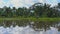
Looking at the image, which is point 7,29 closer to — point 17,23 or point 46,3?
point 17,23

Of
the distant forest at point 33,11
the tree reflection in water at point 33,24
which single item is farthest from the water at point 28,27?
the distant forest at point 33,11

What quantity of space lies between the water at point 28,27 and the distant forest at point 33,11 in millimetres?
109

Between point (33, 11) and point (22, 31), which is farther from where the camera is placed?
point (33, 11)

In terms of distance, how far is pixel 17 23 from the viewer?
101 inches

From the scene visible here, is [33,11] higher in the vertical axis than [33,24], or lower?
higher

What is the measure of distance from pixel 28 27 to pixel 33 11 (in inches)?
8.7

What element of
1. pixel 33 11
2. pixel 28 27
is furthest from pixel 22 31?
pixel 33 11

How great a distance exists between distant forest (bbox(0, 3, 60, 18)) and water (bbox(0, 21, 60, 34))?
109mm

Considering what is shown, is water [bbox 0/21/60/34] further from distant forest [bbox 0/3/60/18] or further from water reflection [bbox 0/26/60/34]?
distant forest [bbox 0/3/60/18]

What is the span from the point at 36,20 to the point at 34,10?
5.3 inches

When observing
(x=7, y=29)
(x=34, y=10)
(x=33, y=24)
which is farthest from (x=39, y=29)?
(x=7, y=29)

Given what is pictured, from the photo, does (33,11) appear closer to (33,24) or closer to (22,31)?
(33,24)

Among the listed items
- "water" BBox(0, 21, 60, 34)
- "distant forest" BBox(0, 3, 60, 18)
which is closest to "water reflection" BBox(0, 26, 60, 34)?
"water" BBox(0, 21, 60, 34)

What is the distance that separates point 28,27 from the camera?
2492mm
